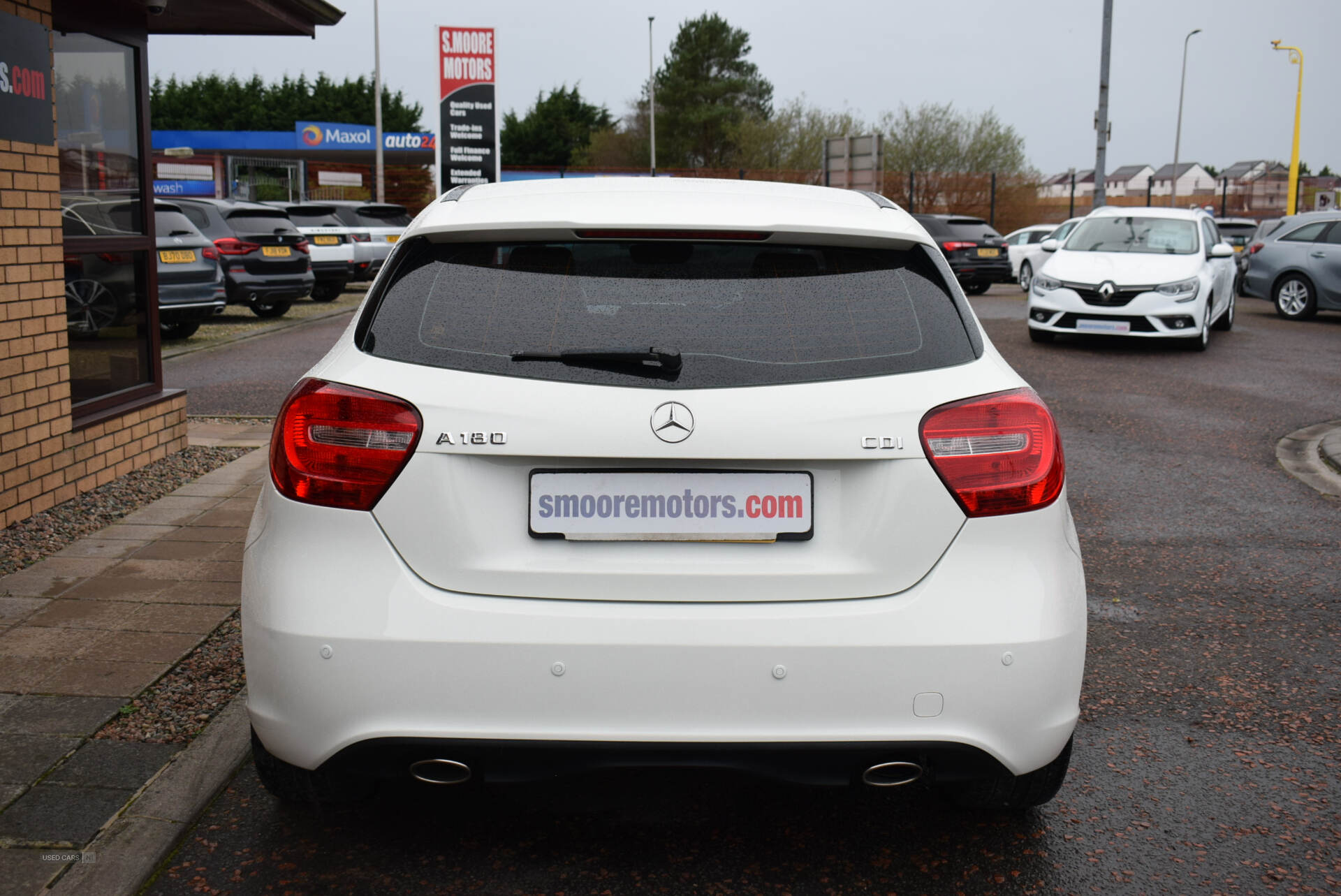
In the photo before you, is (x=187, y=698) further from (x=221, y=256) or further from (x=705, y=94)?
(x=705, y=94)

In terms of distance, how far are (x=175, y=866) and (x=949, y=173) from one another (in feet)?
137

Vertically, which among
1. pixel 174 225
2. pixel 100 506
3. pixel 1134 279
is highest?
pixel 174 225

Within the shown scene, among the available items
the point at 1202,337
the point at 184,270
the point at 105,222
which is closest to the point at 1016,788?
the point at 105,222

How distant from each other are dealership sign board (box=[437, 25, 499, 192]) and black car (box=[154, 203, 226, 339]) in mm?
3051

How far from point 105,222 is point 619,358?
5693mm

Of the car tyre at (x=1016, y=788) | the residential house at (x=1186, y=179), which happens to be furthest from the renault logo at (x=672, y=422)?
the residential house at (x=1186, y=179)

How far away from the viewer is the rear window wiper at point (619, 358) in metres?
2.67

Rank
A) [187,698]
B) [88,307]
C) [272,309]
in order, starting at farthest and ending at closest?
[272,309] → [88,307] → [187,698]

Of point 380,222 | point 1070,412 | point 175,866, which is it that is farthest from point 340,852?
point 380,222

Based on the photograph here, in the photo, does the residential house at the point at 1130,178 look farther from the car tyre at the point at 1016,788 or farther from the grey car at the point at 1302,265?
the car tyre at the point at 1016,788

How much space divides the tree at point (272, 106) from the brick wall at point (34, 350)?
292ft

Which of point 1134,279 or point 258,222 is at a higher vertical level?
point 258,222

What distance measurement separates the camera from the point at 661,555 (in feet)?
8.69

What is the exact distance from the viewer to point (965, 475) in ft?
8.86
